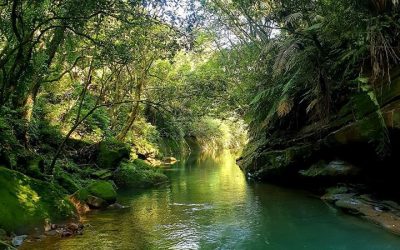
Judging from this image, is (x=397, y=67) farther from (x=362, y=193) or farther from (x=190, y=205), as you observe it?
(x=190, y=205)

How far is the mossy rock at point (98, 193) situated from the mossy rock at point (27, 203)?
110 centimetres

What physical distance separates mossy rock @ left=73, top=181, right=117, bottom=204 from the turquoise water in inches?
22.9

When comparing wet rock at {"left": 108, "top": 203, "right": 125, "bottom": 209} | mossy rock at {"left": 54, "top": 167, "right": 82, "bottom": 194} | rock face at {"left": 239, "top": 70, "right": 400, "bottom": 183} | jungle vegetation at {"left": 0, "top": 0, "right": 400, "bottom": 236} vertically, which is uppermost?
jungle vegetation at {"left": 0, "top": 0, "right": 400, "bottom": 236}

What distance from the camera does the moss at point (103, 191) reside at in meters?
10.6

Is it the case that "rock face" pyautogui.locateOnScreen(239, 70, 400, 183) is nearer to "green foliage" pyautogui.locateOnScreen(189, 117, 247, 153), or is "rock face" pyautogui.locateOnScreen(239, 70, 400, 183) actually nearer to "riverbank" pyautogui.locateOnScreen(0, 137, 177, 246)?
"riverbank" pyautogui.locateOnScreen(0, 137, 177, 246)

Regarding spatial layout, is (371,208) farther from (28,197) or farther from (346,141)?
(28,197)

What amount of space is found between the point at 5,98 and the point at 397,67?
9129mm

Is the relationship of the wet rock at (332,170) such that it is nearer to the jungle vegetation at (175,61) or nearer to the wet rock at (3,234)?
the jungle vegetation at (175,61)

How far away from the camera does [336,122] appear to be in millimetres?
10812

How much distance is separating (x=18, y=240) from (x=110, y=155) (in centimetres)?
872

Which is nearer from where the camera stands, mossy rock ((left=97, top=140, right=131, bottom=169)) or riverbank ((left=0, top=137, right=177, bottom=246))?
riverbank ((left=0, top=137, right=177, bottom=246))

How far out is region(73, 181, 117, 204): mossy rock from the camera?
402 inches

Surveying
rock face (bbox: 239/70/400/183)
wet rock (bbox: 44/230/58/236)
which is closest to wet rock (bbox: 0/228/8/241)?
wet rock (bbox: 44/230/58/236)

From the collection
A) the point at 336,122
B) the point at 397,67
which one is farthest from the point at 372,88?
the point at 336,122
